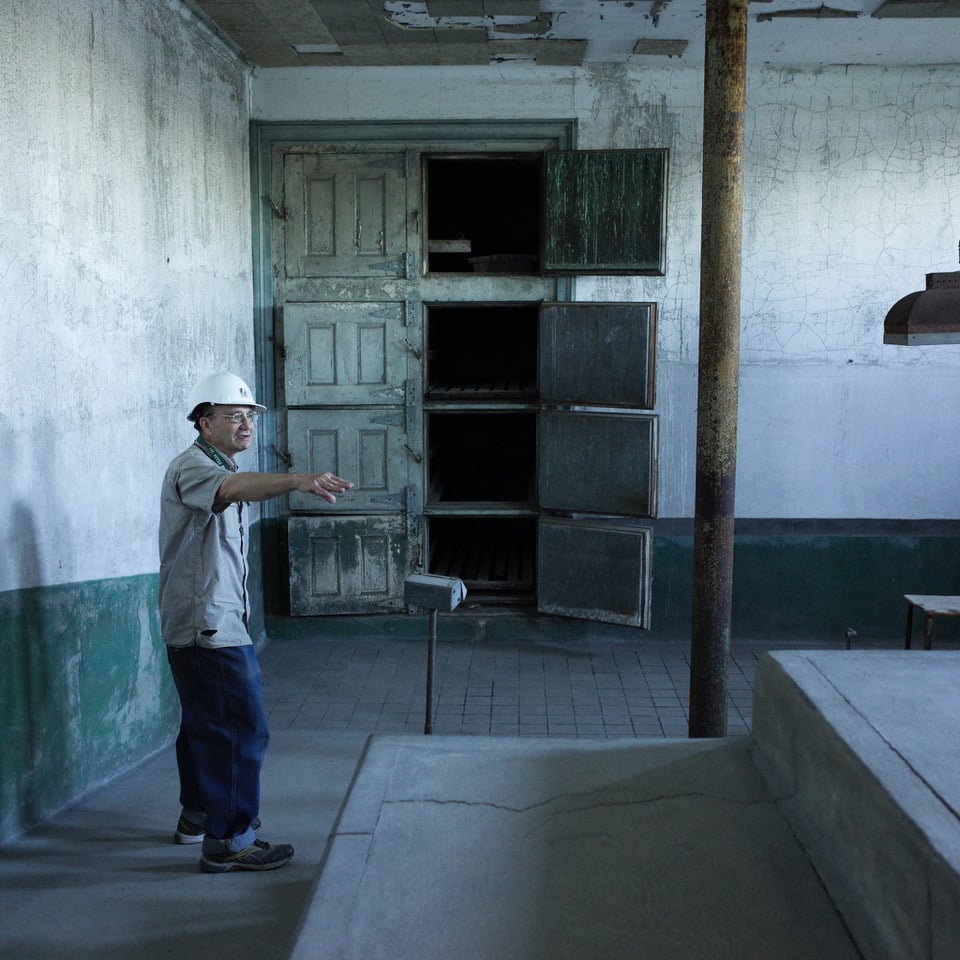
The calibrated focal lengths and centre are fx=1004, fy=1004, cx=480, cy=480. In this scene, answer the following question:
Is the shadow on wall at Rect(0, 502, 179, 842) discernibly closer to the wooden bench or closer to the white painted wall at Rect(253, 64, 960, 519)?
the white painted wall at Rect(253, 64, 960, 519)

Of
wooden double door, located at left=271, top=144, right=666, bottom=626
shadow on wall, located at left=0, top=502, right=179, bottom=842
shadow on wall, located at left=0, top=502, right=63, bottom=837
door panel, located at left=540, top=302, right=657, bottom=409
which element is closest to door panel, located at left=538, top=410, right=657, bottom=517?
wooden double door, located at left=271, top=144, right=666, bottom=626

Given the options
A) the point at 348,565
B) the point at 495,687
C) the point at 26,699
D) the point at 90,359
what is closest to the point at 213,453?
the point at 90,359

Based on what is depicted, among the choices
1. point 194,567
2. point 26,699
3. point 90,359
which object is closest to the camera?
point 194,567

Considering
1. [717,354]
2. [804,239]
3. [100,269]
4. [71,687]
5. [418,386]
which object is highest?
[804,239]

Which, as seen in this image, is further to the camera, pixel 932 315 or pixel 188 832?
pixel 188 832

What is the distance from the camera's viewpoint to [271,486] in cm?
325

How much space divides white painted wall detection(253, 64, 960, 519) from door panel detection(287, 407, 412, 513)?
5.12 ft

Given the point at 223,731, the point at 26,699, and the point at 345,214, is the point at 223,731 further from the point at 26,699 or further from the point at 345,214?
the point at 345,214

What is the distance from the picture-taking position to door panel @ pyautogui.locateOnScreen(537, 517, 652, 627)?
247 inches

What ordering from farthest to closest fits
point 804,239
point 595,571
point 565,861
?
point 804,239, point 595,571, point 565,861

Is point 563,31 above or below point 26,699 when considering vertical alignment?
above

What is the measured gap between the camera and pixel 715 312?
417 centimetres

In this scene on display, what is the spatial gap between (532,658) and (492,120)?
3.45 m

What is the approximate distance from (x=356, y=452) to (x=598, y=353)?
1710 mm
